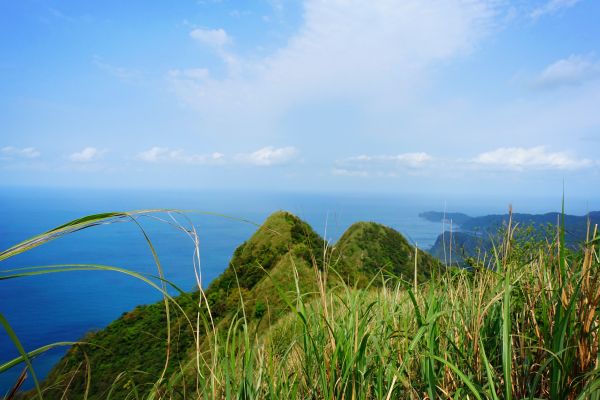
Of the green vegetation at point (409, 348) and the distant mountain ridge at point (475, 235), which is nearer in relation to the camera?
the green vegetation at point (409, 348)

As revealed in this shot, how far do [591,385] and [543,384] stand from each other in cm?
61

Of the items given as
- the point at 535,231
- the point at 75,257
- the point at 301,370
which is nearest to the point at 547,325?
the point at 301,370

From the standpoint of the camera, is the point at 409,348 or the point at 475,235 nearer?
the point at 409,348

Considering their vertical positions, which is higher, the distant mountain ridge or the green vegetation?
the distant mountain ridge

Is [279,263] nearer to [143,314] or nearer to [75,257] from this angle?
[143,314]

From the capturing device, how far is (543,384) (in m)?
1.86

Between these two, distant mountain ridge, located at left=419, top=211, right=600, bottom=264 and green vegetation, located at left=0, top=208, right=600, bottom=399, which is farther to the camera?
distant mountain ridge, located at left=419, top=211, right=600, bottom=264

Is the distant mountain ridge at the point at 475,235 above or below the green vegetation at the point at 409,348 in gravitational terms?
above

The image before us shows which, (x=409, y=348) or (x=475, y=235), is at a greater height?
(x=475, y=235)

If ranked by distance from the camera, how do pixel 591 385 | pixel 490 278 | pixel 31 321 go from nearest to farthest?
1. pixel 591 385
2. pixel 490 278
3. pixel 31 321

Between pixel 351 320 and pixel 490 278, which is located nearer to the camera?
pixel 351 320

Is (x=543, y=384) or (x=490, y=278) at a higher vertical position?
(x=490, y=278)

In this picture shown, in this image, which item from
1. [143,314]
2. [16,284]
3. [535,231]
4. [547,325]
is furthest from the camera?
[16,284]

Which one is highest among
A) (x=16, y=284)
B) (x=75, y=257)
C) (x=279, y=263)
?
(x=279, y=263)
